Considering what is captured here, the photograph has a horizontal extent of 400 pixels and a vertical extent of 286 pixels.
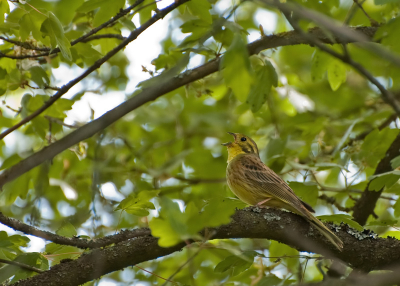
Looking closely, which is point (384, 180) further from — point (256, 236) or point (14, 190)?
point (14, 190)

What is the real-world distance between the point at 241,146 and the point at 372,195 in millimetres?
2114

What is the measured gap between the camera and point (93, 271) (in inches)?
137

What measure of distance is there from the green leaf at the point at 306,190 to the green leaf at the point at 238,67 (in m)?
2.38

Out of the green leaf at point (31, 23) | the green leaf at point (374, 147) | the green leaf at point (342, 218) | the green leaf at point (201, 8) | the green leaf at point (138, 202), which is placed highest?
the green leaf at point (31, 23)

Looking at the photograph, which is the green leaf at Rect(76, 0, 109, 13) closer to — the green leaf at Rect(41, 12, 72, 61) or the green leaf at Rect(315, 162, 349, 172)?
the green leaf at Rect(41, 12, 72, 61)

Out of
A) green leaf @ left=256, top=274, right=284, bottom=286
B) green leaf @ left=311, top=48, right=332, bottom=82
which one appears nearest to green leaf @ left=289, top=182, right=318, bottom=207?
green leaf @ left=256, top=274, right=284, bottom=286

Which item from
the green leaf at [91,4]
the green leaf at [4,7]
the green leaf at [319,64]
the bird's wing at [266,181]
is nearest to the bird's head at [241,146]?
the bird's wing at [266,181]

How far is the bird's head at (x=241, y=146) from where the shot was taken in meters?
7.09

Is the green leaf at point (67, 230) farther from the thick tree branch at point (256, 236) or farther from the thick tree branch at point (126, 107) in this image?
the thick tree branch at point (126, 107)

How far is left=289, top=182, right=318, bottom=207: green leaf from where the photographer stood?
508 centimetres

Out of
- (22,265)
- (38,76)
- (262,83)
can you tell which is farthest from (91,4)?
(22,265)

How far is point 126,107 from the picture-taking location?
160 inches

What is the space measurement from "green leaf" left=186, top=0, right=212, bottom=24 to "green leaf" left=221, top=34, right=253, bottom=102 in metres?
1.43

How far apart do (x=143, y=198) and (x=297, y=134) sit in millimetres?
4310
